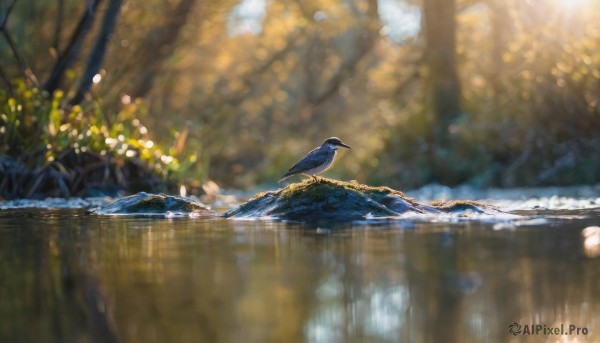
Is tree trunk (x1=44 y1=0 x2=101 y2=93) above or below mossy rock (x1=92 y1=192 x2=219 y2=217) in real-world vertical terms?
above

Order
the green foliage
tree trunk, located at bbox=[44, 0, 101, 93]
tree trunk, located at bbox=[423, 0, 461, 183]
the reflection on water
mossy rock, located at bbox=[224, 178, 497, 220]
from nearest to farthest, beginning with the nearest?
the reflection on water, mossy rock, located at bbox=[224, 178, 497, 220], the green foliage, tree trunk, located at bbox=[44, 0, 101, 93], tree trunk, located at bbox=[423, 0, 461, 183]

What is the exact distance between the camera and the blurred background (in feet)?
52.4

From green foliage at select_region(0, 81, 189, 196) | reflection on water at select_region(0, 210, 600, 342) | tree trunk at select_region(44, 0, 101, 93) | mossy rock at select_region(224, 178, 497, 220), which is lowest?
reflection on water at select_region(0, 210, 600, 342)

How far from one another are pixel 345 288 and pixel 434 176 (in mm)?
15163

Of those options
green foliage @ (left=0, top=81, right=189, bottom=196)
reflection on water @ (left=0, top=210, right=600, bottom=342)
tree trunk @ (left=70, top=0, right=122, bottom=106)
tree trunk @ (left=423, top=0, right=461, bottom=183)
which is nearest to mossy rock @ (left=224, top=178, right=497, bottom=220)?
reflection on water @ (left=0, top=210, right=600, bottom=342)

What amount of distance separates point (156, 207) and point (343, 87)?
23.3 meters

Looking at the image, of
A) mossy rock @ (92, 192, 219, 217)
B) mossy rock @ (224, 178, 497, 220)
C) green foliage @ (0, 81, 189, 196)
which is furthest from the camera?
green foliage @ (0, 81, 189, 196)

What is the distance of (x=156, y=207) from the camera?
1048 centimetres

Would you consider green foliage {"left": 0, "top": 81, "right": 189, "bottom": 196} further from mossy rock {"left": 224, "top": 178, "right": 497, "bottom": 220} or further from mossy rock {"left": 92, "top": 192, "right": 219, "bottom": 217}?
mossy rock {"left": 224, "top": 178, "right": 497, "bottom": 220}

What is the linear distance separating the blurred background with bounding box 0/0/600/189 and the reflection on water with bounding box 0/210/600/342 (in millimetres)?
8504

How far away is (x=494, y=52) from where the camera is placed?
73.8 feet

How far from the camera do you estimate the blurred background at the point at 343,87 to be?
15969mm

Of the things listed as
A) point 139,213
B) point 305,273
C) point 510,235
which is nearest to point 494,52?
point 139,213

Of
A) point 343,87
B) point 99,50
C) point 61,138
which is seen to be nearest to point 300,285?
point 61,138
